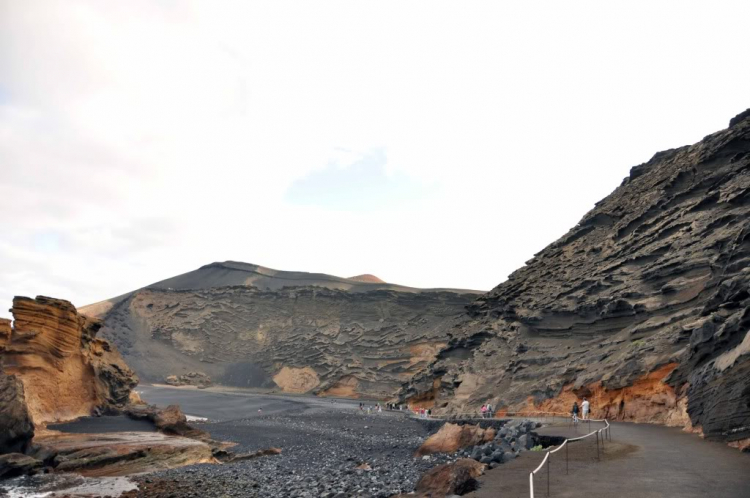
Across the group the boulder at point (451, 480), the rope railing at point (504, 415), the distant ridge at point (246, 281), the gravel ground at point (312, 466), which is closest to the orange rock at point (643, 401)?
the rope railing at point (504, 415)

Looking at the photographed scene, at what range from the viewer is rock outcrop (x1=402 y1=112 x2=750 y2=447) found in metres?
16.6

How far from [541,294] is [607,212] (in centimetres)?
970

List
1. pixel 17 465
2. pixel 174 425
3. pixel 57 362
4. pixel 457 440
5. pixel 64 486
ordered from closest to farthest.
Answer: pixel 64 486 < pixel 17 465 < pixel 457 440 < pixel 174 425 < pixel 57 362

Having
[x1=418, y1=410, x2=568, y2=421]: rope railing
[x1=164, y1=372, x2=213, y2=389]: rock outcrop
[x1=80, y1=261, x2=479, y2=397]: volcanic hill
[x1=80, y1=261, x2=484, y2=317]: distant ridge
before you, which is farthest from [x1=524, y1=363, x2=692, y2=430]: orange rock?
[x1=164, y1=372, x2=213, y2=389]: rock outcrop

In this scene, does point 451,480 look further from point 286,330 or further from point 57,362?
point 286,330

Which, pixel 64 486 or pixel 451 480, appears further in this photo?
pixel 64 486

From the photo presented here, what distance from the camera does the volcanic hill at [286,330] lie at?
81.9 meters

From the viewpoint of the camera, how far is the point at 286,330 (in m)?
95.1

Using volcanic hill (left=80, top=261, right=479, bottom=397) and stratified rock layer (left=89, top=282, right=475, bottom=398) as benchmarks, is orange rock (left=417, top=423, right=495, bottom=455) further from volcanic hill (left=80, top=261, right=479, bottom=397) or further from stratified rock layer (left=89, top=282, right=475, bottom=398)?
volcanic hill (left=80, top=261, right=479, bottom=397)

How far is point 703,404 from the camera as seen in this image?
49.3ft

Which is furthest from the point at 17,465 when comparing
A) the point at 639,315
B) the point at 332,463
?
the point at 639,315

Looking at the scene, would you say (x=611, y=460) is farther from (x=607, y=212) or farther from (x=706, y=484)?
(x=607, y=212)

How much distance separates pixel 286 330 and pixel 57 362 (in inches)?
2481

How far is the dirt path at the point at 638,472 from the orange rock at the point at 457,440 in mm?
8113
